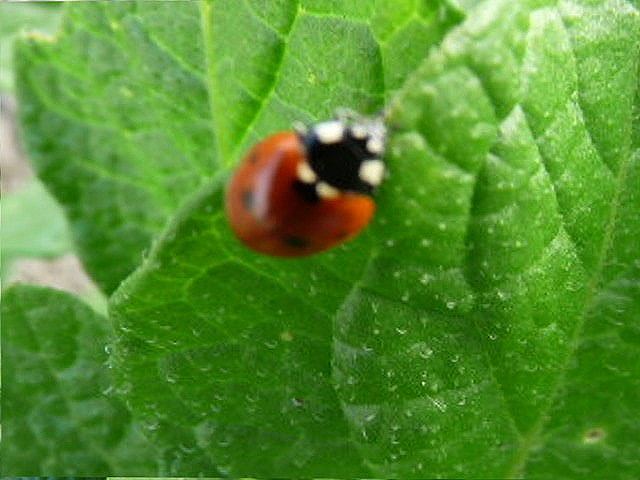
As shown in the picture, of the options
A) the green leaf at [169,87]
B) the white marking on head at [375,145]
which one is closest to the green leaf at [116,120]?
the green leaf at [169,87]

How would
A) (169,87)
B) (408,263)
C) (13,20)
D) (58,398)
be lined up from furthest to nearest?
(13,20) → (58,398) → (169,87) → (408,263)

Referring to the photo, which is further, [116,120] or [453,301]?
[116,120]

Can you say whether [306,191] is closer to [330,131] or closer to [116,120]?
[330,131]

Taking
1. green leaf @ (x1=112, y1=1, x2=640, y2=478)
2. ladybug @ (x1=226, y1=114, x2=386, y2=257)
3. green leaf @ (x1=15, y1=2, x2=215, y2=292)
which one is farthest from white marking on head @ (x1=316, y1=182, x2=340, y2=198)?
green leaf @ (x1=15, y1=2, x2=215, y2=292)

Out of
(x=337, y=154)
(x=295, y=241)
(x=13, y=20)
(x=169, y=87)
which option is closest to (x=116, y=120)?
(x=169, y=87)

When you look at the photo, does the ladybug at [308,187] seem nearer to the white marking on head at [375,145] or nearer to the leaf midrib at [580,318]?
the white marking on head at [375,145]

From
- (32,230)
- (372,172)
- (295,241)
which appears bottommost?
(32,230)

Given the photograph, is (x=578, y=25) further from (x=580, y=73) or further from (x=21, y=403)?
(x=21, y=403)
